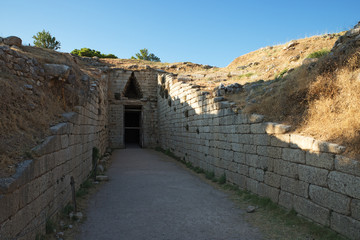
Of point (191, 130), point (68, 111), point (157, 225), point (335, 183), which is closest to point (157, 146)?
point (191, 130)

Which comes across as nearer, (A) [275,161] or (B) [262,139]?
(A) [275,161]

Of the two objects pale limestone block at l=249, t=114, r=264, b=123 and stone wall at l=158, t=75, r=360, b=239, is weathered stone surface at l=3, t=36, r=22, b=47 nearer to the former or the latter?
stone wall at l=158, t=75, r=360, b=239

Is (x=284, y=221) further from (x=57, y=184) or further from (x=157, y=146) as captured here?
(x=157, y=146)

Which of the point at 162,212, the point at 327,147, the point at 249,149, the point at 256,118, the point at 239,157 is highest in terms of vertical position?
the point at 256,118

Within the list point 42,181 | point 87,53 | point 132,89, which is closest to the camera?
point 42,181

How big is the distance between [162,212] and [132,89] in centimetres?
1660

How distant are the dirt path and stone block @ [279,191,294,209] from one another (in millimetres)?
948

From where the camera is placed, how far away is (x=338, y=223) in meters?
4.21

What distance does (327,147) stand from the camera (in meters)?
4.55

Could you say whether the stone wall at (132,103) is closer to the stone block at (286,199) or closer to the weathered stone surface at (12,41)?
the weathered stone surface at (12,41)

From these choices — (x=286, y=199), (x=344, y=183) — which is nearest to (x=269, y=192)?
(x=286, y=199)

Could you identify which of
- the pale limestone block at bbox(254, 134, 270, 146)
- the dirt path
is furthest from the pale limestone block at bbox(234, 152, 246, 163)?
the dirt path

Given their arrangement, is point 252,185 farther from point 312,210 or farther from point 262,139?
point 312,210

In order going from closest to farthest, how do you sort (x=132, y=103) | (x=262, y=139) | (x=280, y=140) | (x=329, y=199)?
1. (x=329, y=199)
2. (x=280, y=140)
3. (x=262, y=139)
4. (x=132, y=103)
